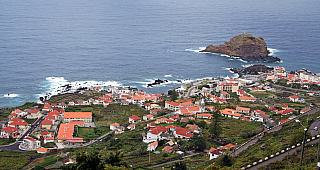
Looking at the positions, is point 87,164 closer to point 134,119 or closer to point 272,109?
point 134,119

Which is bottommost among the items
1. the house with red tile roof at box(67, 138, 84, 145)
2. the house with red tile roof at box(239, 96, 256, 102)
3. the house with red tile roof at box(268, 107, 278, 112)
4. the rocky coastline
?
the house with red tile roof at box(67, 138, 84, 145)

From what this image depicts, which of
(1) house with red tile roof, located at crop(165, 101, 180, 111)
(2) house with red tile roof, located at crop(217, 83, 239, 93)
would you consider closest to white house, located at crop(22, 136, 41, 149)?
(1) house with red tile roof, located at crop(165, 101, 180, 111)

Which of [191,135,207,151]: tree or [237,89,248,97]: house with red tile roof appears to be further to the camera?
[237,89,248,97]: house with red tile roof

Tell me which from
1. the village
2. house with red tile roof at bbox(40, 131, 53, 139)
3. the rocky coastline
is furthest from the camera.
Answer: the rocky coastline

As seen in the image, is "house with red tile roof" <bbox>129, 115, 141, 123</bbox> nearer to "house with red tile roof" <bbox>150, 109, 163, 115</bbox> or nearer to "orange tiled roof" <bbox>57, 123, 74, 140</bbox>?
"house with red tile roof" <bbox>150, 109, 163, 115</bbox>

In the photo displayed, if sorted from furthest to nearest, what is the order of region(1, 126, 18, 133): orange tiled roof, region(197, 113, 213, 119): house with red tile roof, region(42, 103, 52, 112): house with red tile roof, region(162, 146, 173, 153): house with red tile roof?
region(42, 103, 52, 112): house with red tile roof
region(197, 113, 213, 119): house with red tile roof
region(1, 126, 18, 133): orange tiled roof
region(162, 146, 173, 153): house with red tile roof

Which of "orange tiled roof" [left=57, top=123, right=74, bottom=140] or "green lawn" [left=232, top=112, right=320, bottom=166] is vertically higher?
"green lawn" [left=232, top=112, right=320, bottom=166]

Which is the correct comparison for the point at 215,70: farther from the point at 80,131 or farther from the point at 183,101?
the point at 80,131

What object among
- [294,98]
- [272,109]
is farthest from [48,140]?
[294,98]
